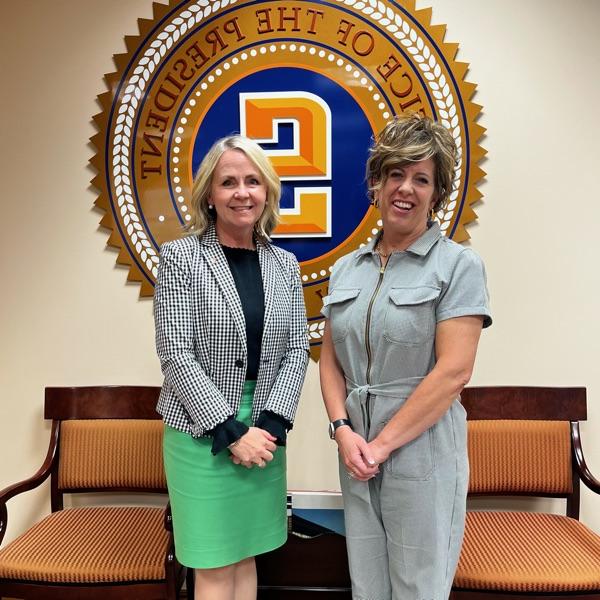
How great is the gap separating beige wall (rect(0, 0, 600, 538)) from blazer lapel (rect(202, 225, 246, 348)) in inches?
32.9

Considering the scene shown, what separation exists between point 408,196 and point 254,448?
2.53ft

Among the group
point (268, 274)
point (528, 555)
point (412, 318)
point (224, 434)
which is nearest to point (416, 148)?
point (412, 318)

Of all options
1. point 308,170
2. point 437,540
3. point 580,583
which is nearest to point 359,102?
point 308,170

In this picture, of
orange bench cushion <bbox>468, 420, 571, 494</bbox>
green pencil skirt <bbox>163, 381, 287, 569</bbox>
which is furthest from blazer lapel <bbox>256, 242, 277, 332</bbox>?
orange bench cushion <bbox>468, 420, 571, 494</bbox>

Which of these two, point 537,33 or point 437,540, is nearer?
point 437,540

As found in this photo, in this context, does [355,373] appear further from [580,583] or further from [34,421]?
[34,421]

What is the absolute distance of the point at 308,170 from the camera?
2057 millimetres

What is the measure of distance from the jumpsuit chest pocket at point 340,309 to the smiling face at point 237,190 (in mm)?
336

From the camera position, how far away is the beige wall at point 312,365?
2.04 meters

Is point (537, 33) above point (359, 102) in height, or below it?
above

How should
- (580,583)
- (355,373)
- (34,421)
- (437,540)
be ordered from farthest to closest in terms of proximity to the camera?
(34,421) → (580,583) → (355,373) → (437,540)

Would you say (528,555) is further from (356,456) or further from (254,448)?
(254,448)

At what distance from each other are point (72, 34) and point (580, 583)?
2728 mm

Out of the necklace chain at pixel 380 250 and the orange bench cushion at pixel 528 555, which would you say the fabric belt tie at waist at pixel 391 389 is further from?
the orange bench cushion at pixel 528 555
